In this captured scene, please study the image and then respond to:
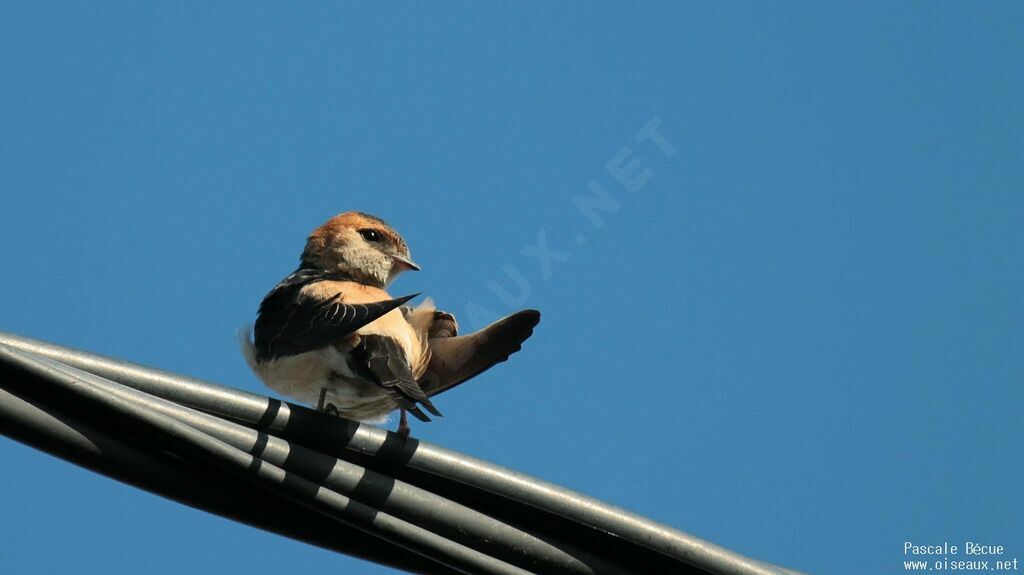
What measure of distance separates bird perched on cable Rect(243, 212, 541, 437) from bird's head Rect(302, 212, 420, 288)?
0.28m

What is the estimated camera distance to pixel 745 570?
316 cm

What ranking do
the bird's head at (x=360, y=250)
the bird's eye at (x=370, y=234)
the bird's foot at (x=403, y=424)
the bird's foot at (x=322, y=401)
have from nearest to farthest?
the bird's foot at (x=403, y=424) → the bird's foot at (x=322, y=401) → the bird's head at (x=360, y=250) → the bird's eye at (x=370, y=234)

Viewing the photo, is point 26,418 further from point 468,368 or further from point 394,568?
point 468,368

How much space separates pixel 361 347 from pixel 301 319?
42 centimetres

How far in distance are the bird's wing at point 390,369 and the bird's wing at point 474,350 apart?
0.72 feet

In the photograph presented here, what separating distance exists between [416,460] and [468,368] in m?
1.75

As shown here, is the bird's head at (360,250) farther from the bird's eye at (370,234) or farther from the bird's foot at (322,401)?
the bird's foot at (322,401)

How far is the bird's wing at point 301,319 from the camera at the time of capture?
4.55 meters

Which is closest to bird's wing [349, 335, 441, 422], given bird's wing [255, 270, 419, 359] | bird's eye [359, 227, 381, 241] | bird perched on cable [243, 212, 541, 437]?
bird perched on cable [243, 212, 541, 437]

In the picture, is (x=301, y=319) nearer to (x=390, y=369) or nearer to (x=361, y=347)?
(x=361, y=347)

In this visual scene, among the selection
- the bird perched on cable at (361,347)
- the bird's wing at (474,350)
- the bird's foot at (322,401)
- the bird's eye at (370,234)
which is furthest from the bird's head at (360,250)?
the bird's foot at (322,401)

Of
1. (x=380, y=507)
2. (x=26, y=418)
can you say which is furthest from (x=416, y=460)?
(x=26, y=418)

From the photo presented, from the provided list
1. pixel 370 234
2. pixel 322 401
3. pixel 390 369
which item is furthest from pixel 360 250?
→ pixel 390 369

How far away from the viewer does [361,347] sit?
4723mm
